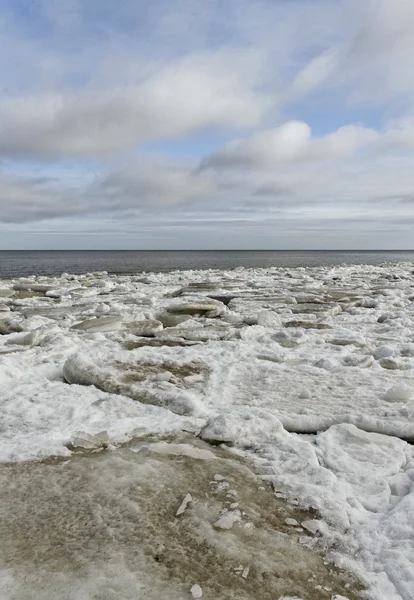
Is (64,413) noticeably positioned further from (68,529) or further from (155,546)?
(155,546)

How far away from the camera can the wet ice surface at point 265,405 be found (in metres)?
2.33

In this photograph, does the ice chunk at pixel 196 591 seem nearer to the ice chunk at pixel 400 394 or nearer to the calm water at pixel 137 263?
the ice chunk at pixel 400 394

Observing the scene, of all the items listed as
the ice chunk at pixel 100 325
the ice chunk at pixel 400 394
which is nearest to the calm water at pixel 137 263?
the ice chunk at pixel 100 325

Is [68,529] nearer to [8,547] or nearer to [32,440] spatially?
[8,547]

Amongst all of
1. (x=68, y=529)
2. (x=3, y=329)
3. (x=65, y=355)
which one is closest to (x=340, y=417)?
(x=68, y=529)

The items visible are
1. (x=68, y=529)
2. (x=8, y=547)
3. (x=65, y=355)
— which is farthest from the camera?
(x=65, y=355)

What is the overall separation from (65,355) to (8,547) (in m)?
3.67

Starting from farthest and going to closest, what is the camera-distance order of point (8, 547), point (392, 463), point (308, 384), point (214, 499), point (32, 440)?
point (308, 384)
point (32, 440)
point (392, 463)
point (214, 499)
point (8, 547)

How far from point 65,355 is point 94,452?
8.99 ft

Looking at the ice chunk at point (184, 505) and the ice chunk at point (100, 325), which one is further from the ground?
the ice chunk at point (100, 325)

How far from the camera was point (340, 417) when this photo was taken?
3654mm

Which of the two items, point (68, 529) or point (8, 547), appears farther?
point (68, 529)

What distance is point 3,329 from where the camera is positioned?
7.50m

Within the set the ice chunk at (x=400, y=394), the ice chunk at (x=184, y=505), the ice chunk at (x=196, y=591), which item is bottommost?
the ice chunk at (x=184, y=505)
